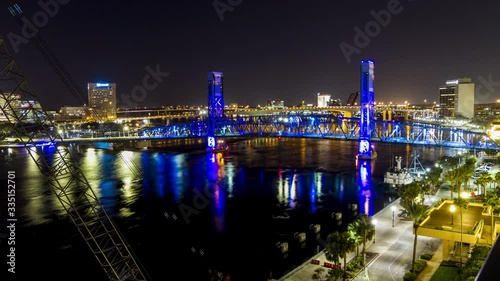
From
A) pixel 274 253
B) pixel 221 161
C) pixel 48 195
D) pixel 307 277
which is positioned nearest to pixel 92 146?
pixel 221 161

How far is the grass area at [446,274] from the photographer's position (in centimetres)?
1714

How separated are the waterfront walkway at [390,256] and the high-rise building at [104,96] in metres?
163

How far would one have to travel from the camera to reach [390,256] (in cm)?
1995

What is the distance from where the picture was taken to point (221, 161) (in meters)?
66.6

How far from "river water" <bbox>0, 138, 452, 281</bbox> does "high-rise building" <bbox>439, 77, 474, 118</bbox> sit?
106003 millimetres

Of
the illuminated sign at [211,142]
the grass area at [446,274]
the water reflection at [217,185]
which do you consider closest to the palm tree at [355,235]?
the grass area at [446,274]

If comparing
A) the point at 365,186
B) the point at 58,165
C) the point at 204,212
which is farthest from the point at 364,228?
the point at 365,186

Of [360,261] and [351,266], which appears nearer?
[351,266]

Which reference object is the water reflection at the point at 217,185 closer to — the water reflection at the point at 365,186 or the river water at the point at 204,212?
the river water at the point at 204,212

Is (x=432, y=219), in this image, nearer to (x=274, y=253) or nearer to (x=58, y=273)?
(x=274, y=253)

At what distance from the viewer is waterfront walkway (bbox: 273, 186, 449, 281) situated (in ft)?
58.8

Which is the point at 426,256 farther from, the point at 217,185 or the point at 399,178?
the point at 217,185

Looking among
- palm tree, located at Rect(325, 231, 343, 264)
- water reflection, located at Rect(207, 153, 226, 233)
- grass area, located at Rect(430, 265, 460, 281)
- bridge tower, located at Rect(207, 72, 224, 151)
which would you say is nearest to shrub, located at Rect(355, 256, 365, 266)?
palm tree, located at Rect(325, 231, 343, 264)

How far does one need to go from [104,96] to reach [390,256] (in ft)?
569
